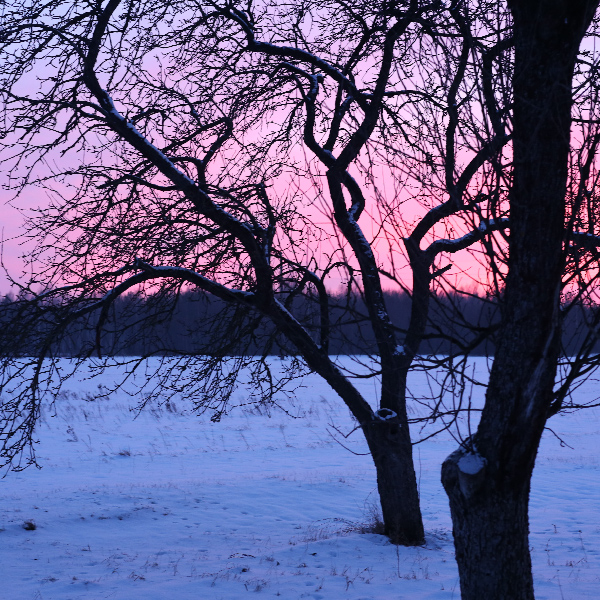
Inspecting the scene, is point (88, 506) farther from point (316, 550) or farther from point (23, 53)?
point (23, 53)

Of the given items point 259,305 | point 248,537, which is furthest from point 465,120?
point 248,537

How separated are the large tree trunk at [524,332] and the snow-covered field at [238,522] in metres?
2.58

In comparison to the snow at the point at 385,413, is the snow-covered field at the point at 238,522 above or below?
below

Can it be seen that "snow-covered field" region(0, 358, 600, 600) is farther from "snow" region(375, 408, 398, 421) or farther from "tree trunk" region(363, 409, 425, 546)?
"snow" region(375, 408, 398, 421)

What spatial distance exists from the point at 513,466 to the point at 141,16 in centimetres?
639

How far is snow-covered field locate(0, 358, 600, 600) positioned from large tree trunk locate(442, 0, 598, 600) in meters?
2.58

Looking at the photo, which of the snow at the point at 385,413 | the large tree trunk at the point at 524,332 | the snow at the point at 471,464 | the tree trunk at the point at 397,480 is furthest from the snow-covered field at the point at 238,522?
the snow at the point at 471,464

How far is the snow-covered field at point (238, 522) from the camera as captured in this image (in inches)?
239

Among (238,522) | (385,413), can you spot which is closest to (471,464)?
(385,413)

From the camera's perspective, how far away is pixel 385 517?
7.59m

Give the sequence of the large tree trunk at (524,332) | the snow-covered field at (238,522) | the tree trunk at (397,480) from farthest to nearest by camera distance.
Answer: the tree trunk at (397,480), the snow-covered field at (238,522), the large tree trunk at (524,332)

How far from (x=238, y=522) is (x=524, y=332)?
24.1ft

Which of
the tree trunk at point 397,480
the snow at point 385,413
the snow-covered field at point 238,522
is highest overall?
the snow at point 385,413

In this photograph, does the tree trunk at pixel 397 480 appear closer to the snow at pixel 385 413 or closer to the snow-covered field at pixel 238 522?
the snow at pixel 385 413
